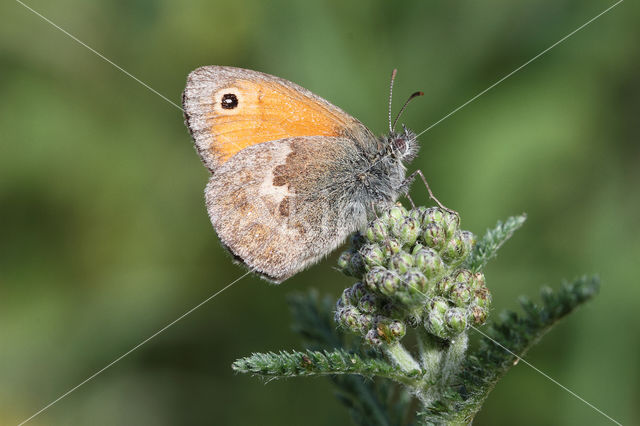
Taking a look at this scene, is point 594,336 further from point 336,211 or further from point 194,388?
point 194,388

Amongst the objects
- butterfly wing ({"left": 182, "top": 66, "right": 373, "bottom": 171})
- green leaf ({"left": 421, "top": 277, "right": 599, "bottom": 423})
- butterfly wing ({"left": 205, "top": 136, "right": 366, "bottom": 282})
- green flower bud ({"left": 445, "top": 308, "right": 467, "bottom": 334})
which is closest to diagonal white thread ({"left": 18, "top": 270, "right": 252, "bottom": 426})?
butterfly wing ({"left": 205, "top": 136, "right": 366, "bottom": 282})

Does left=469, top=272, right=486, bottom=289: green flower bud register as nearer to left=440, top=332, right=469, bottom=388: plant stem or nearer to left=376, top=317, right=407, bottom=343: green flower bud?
left=440, top=332, right=469, bottom=388: plant stem

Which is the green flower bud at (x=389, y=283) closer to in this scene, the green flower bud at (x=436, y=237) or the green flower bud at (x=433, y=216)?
the green flower bud at (x=436, y=237)

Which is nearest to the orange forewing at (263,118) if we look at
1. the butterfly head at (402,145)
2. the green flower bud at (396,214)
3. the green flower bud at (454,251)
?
the butterfly head at (402,145)

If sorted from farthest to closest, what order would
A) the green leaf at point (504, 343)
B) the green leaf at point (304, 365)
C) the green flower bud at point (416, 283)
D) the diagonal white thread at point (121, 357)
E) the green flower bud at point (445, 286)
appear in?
the diagonal white thread at point (121, 357), the green flower bud at point (445, 286), the green flower bud at point (416, 283), the green leaf at point (304, 365), the green leaf at point (504, 343)

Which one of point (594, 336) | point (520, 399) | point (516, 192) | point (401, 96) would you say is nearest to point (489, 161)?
point (516, 192)

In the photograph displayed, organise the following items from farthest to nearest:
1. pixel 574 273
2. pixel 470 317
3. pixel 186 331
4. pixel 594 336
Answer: pixel 186 331
pixel 574 273
pixel 594 336
pixel 470 317
